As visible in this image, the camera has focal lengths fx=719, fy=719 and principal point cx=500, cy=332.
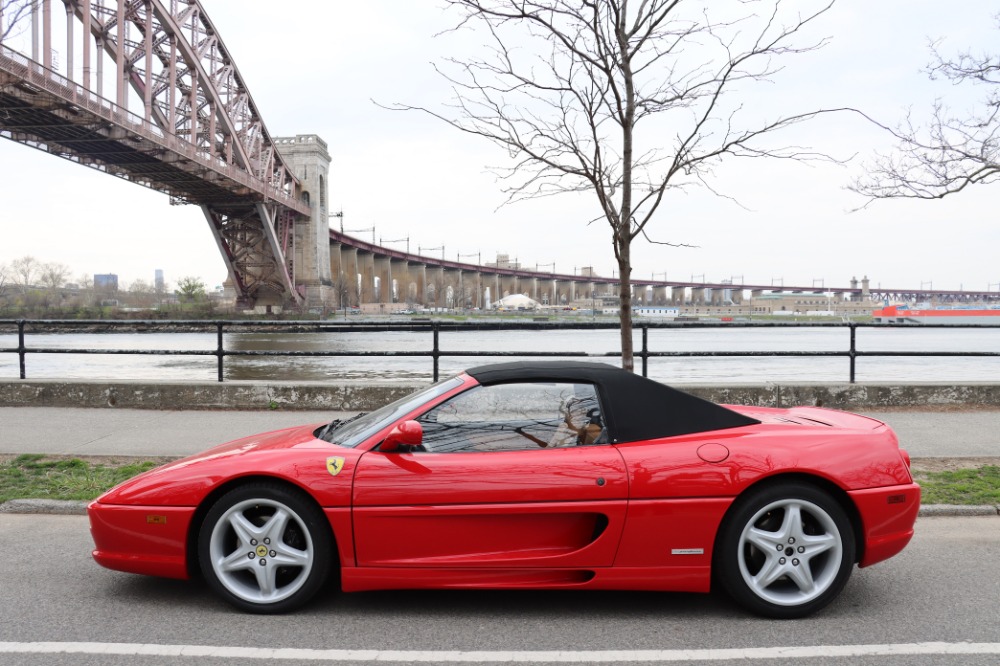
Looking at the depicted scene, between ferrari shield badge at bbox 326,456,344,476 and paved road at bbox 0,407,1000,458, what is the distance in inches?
141

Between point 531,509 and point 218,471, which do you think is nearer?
point 531,509

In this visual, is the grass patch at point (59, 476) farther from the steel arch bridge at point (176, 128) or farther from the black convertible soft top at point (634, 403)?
the steel arch bridge at point (176, 128)

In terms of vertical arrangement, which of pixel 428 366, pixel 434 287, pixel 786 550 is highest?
pixel 434 287

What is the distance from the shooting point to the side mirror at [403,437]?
305 cm

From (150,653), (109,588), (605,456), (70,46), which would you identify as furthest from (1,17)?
(70,46)

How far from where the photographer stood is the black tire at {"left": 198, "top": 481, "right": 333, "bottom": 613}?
3.09 metres

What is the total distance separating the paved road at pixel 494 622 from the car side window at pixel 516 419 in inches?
29.4

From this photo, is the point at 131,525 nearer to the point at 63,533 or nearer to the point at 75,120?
the point at 63,533

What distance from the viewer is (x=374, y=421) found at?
3.44m

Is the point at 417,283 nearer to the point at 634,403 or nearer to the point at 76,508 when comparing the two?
the point at 76,508

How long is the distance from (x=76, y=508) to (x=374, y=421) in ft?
8.76

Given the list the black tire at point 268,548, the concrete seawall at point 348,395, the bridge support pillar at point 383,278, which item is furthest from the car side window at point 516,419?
the bridge support pillar at point 383,278

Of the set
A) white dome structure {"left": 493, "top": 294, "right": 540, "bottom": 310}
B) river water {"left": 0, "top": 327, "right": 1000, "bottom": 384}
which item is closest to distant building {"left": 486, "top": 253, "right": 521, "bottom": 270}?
white dome structure {"left": 493, "top": 294, "right": 540, "bottom": 310}

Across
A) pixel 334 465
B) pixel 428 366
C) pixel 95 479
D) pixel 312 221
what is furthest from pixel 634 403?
pixel 312 221
